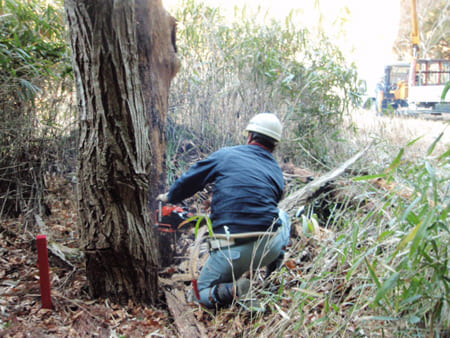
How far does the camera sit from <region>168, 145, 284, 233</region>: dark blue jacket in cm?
298

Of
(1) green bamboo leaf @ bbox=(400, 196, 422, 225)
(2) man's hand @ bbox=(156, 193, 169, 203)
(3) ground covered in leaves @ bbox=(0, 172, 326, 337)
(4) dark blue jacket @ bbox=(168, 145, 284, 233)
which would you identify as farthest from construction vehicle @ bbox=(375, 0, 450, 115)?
(1) green bamboo leaf @ bbox=(400, 196, 422, 225)

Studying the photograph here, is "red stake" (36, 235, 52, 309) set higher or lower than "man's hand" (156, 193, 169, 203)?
lower

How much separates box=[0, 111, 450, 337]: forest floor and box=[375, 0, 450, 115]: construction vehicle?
11230 millimetres

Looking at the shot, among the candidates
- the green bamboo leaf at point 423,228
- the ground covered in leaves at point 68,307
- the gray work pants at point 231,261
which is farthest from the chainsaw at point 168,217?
the green bamboo leaf at point 423,228

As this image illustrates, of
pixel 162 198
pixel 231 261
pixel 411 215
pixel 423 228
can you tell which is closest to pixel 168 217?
pixel 162 198

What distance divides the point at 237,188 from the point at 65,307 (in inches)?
58.3

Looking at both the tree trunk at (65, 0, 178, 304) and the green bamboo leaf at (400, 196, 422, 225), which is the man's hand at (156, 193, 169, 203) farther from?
the green bamboo leaf at (400, 196, 422, 225)

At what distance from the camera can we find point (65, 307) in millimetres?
2570

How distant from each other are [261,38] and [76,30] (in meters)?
3.84

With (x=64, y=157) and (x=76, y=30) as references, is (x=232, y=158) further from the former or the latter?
(x=64, y=157)

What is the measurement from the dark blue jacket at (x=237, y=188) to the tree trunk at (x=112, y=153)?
21.7 inches

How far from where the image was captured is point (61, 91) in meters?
4.06

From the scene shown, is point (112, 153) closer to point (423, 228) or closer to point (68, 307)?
point (68, 307)

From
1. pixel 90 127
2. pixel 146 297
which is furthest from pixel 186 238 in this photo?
pixel 90 127
